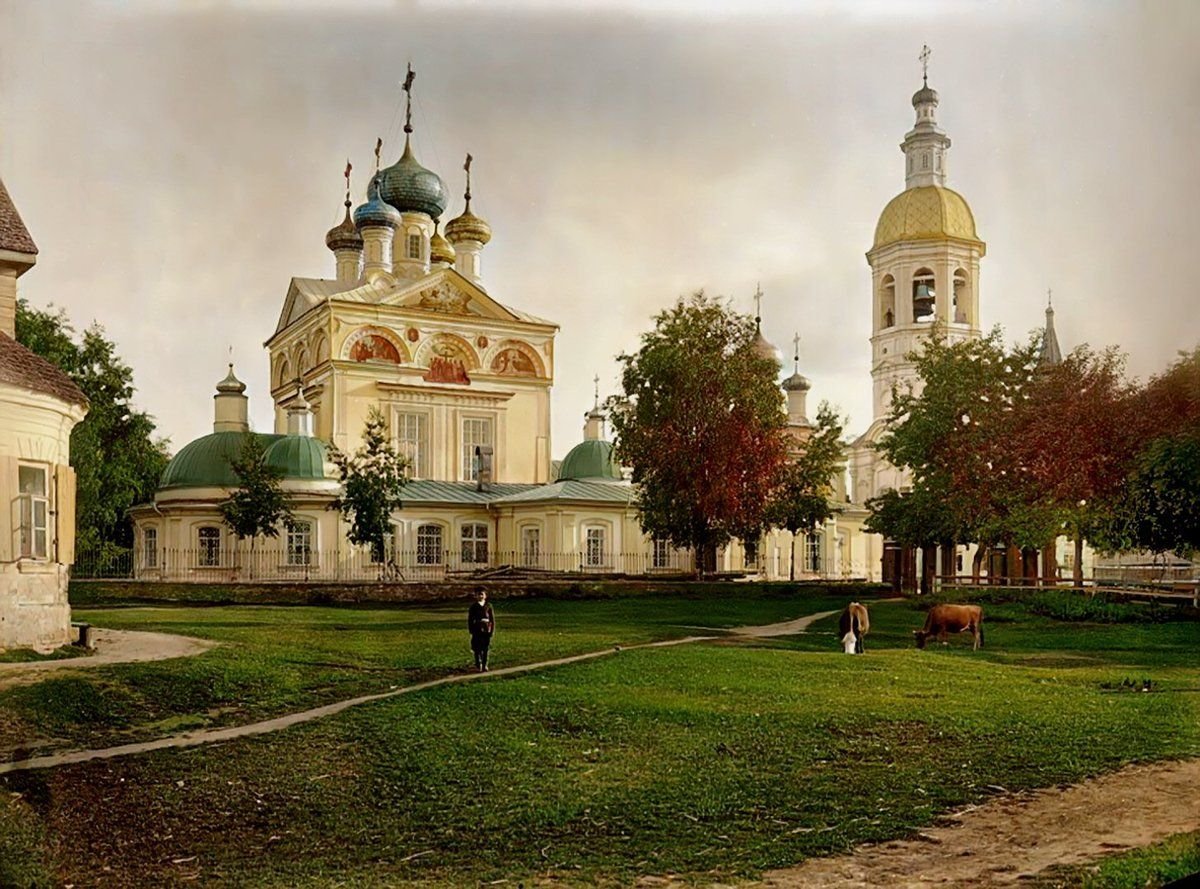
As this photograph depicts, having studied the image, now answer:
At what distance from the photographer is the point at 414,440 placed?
21.3 m

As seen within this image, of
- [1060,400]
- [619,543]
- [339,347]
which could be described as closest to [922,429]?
[1060,400]

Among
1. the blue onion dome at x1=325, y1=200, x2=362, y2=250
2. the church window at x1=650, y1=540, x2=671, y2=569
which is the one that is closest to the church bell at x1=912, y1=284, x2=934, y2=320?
the church window at x1=650, y1=540, x2=671, y2=569

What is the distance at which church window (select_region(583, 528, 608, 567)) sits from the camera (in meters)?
27.2

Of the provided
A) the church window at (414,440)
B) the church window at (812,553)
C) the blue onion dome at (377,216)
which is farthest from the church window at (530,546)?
the church window at (812,553)

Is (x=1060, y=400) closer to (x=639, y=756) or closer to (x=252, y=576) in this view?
(x=252, y=576)

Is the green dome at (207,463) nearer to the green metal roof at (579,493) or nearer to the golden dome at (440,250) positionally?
the green metal roof at (579,493)

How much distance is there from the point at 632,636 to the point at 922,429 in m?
11.3

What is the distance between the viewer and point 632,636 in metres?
15.0

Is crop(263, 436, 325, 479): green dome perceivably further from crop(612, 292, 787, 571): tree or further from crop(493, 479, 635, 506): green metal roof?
crop(612, 292, 787, 571): tree

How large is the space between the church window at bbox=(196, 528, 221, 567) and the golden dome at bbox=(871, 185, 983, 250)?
43.6 feet

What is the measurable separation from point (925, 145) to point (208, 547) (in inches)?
→ 650

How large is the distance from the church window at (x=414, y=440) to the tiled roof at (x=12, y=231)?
9748 mm

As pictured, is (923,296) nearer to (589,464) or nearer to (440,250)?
(589,464)

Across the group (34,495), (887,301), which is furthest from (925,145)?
(887,301)
